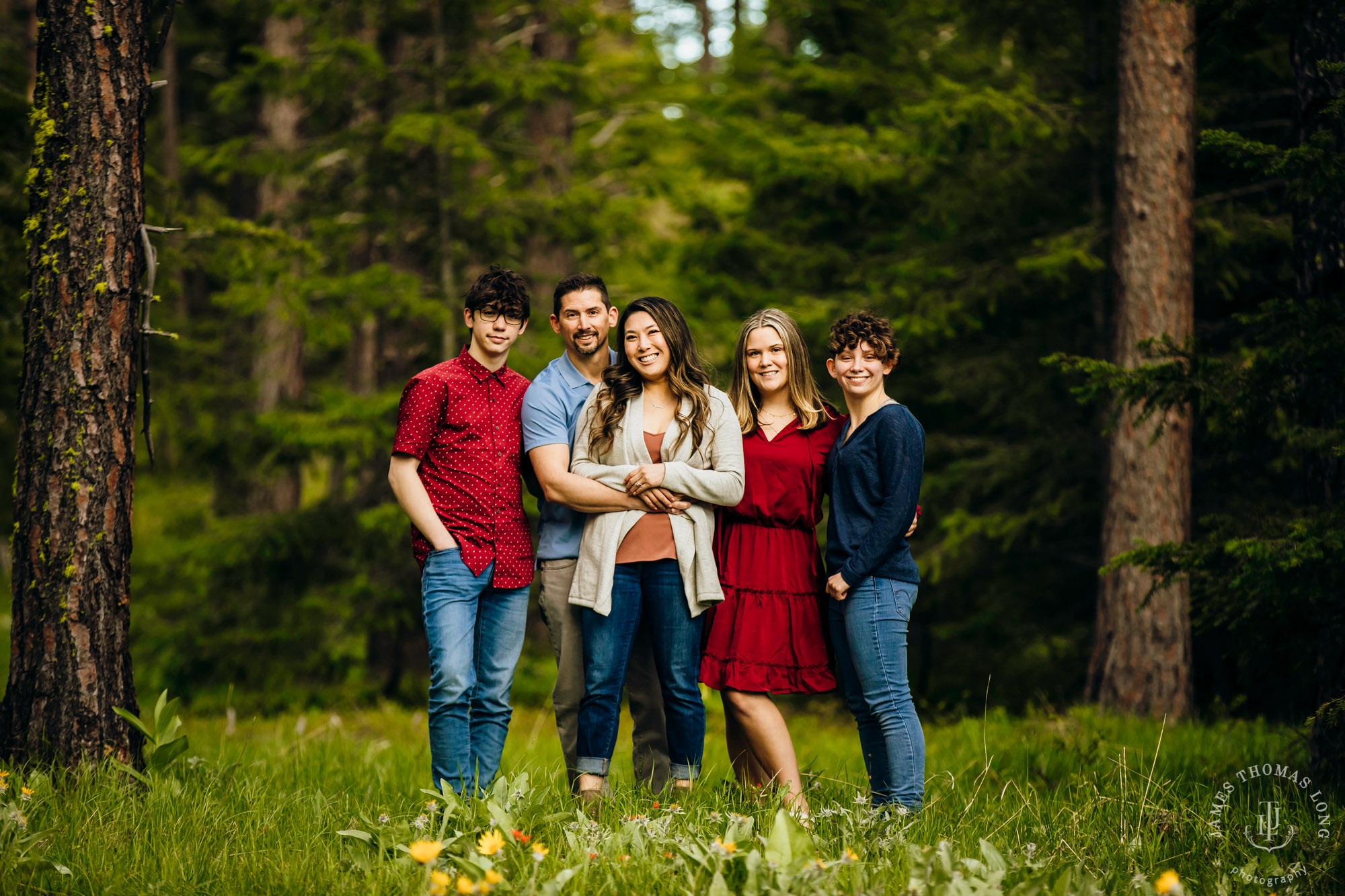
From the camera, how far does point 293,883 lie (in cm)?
296

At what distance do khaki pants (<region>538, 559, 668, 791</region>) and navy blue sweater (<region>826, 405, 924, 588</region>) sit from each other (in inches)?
34.7

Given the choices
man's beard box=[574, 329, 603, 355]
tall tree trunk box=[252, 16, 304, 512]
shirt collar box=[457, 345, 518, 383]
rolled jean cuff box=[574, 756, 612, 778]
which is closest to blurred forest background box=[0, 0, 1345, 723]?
tall tree trunk box=[252, 16, 304, 512]

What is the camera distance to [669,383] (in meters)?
3.83

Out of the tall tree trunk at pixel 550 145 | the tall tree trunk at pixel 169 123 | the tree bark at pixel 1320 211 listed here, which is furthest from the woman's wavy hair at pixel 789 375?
the tall tree trunk at pixel 169 123

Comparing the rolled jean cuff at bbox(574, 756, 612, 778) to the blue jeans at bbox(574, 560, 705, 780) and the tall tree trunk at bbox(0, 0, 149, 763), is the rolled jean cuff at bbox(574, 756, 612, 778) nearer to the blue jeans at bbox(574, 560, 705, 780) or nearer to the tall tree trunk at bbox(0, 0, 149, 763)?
the blue jeans at bbox(574, 560, 705, 780)

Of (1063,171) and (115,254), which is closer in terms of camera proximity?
(115,254)

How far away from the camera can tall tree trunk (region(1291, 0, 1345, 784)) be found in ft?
13.5

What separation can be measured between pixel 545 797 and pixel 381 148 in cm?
666

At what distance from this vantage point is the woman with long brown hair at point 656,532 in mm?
3658

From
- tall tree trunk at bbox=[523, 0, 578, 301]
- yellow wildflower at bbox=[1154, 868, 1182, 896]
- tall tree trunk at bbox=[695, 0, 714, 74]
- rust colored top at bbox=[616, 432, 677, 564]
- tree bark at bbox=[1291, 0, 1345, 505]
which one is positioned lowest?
yellow wildflower at bbox=[1154, 868, 1182, 896]

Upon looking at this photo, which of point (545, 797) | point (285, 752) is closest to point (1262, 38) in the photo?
point (545, 797)

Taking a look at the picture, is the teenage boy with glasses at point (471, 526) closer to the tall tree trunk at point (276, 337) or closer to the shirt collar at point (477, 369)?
the shirt collar at point (477, 369)

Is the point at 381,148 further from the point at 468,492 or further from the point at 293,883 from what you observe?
the point at 293,883

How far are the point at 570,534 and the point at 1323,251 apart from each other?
3.49 m
